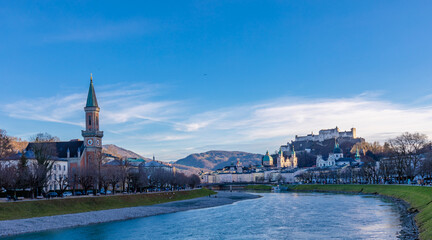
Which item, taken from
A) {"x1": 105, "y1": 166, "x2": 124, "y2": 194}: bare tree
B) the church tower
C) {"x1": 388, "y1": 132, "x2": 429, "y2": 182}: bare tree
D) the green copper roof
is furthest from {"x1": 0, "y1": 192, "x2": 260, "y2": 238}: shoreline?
{"x1": 388, "y1": 132, "x2": 429, "y2": 182}: bare tree

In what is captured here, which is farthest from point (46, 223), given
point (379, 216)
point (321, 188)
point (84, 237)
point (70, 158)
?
point (321, 188)

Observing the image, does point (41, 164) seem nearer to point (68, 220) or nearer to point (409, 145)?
point (68, 220)

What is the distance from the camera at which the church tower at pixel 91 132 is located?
114 meters

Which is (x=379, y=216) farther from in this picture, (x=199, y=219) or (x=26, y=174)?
(x=26, y=174)

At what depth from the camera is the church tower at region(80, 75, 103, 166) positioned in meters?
114

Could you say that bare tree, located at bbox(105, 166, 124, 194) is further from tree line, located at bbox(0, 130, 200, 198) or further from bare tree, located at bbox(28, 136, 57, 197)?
bare tree, located at bbox(28, 136, 57, 197)

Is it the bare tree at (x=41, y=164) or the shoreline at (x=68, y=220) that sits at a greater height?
the bare tree at (x=41, y=164)

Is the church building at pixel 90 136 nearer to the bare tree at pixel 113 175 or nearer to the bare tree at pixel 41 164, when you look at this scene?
the bare tree at pixel 41 164

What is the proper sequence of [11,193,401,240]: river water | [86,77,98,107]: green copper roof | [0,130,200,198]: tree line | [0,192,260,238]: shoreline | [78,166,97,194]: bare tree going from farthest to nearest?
[86,77,98,107]: green copper roof
[78,166,97,194]: bare tree
[0,130,200,198]: tree line
[0,192,260,238]: shoreline
[11,193,401,240]: river water

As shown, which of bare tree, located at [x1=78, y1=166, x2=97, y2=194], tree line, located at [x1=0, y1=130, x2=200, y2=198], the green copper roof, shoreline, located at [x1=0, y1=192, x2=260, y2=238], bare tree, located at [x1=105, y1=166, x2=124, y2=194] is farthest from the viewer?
the green copper roof

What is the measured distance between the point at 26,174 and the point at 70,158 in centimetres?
4049

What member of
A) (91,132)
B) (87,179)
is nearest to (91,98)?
(91,132)

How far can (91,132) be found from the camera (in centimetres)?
11488

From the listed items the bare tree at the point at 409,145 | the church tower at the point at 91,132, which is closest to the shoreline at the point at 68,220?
the church tower at the point at 91,132
